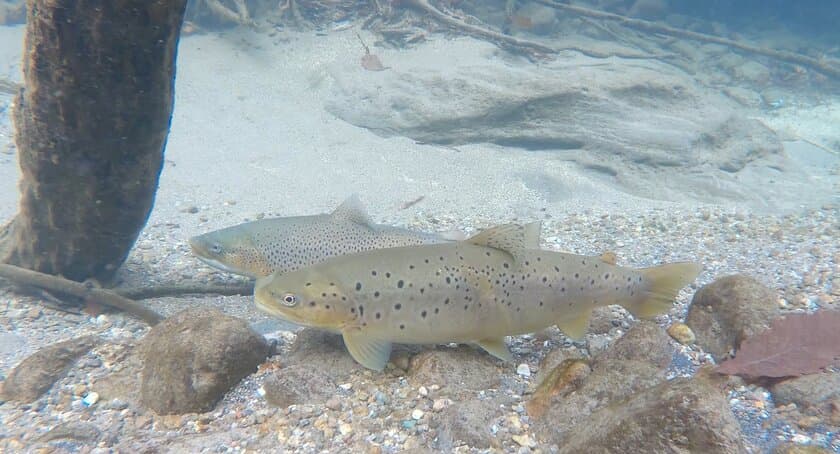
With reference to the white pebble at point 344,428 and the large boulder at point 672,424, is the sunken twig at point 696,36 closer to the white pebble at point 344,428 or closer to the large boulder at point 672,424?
the large boulder at point 672,424

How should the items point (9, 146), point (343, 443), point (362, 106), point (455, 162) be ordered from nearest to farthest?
point (343, 443), point (9, 146), point (455, 162), point (362, 106)

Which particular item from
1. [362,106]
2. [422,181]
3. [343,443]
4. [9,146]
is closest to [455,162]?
[422,181]

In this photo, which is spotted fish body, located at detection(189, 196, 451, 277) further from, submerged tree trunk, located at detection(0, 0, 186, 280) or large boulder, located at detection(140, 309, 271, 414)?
large boulder, located at detection(140, 309, 271, 414)

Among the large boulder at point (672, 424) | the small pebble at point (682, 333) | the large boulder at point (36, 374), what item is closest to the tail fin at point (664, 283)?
the small pebble at point (682, 333)

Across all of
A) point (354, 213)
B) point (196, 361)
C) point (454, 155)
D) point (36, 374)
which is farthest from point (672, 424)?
point (454, 155)

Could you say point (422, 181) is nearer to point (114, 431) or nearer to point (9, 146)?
point (114, 431)

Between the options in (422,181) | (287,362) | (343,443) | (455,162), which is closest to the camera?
(343,443)
